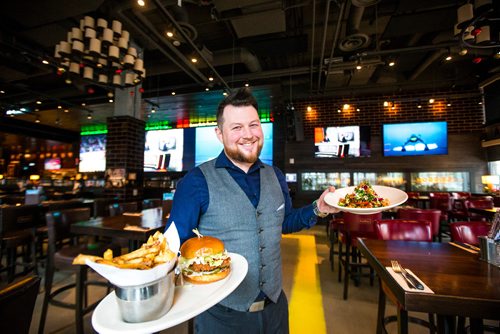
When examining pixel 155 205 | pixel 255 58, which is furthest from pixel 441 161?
pixel 155 205

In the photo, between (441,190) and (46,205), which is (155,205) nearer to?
(46,205)

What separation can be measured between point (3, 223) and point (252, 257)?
4131 mm

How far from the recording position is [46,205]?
13.6ft

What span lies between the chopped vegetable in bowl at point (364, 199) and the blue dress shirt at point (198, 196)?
34 centimetres

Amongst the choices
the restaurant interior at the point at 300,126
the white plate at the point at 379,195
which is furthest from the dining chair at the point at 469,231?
the white plate at the point at 379,195

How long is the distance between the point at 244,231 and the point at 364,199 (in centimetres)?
100

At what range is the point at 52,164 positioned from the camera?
14617 millimetres

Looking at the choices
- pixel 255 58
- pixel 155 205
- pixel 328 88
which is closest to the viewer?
pixel 155 205

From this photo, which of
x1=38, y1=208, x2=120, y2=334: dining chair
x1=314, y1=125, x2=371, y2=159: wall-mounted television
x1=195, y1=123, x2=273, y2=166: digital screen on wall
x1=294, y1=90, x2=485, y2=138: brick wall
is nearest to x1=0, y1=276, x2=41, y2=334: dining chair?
x1=38, y1=208, x2=120, y2=334: dining chair

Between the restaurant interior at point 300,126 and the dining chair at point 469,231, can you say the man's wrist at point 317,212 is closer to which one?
the restaurant interior at point 300,126

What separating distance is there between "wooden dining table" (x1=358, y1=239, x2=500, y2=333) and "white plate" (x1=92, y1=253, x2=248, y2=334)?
0.94 meters

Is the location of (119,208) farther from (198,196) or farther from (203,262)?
(203,262)

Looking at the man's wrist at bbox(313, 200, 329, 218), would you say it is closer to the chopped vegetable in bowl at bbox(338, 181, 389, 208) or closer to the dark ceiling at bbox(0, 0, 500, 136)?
the chopped vegetable in bowl at bbox(338, 181, 389, 208)

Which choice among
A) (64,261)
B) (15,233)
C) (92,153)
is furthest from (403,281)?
(92,153)
